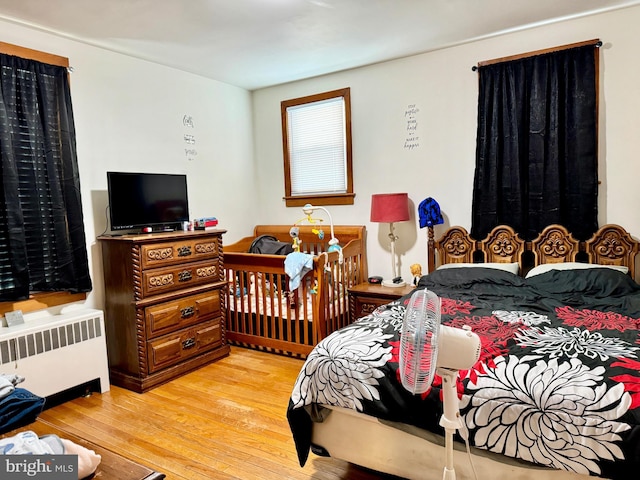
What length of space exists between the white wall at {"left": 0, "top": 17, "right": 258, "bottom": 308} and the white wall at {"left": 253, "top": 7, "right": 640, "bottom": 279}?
1.26 ft

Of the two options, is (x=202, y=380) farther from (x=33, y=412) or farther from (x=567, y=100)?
(x=567, y=100)

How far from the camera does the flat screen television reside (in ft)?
10.5

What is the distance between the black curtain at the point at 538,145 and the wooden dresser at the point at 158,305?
2.36 metres

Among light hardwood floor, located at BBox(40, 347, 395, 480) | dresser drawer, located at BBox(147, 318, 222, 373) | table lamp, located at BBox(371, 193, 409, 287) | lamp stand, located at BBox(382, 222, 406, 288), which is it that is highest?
A: table lamp, located at BBox(371, 193, 409, 287)

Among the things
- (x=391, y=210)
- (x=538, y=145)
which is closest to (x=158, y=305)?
(x=391, y=210)

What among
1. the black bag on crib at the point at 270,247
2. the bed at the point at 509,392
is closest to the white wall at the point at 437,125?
the black bag on crib at the point at 270,247

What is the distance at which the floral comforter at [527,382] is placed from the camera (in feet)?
4.75

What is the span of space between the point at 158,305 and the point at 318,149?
229 cm

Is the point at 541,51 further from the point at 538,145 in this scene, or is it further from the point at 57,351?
the point at 57,351

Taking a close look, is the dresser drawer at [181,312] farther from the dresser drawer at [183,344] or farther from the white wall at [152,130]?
the white wall at [152,130]

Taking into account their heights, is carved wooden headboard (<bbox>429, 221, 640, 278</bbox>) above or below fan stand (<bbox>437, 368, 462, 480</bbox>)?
above

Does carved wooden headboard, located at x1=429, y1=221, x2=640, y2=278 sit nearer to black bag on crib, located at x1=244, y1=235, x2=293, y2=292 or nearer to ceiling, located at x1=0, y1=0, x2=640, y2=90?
black bag on crib, located at x1=244, y1=235, x2=293, y2=292

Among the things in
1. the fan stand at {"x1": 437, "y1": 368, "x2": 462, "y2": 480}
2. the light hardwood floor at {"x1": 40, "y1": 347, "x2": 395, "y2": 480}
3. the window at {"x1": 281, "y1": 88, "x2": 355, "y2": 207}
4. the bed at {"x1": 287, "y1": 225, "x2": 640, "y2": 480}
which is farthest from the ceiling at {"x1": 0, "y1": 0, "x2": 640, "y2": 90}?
the light hardwood floor at {"x1": 40, "y1": 347, "x2": 395, "y2": 480}

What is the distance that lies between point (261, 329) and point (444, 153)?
7.48 feet
